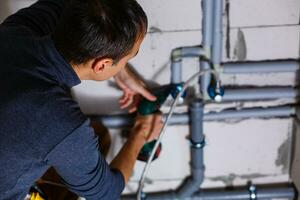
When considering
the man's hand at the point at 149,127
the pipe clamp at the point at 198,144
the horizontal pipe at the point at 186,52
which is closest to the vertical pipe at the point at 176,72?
the horizontal pipe at the point at 186,52

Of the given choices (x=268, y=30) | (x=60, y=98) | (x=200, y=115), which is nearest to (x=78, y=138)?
(x=60, y=98)

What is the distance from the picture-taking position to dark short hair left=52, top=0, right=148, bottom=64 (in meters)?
0.82

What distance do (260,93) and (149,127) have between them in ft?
1.29

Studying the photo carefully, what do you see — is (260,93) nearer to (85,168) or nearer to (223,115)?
(223,115)

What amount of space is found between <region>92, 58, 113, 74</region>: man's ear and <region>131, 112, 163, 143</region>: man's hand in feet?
1.21

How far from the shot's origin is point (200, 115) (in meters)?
1.30

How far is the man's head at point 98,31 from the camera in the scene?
2.71ft

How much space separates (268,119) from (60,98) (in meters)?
0.84

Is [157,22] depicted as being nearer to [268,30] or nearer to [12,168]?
[268,30]

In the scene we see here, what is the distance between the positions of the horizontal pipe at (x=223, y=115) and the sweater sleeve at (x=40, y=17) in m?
0.41

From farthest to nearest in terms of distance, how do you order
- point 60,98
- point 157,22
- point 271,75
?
point 271,75 < point 157,22 < point 60,98

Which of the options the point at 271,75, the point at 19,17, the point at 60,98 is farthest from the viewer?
the point at 271,75

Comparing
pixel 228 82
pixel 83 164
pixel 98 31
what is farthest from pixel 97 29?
pixel 228 82

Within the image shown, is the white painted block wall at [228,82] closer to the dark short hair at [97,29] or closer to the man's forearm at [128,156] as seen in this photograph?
the man's forearm at [128,156]
